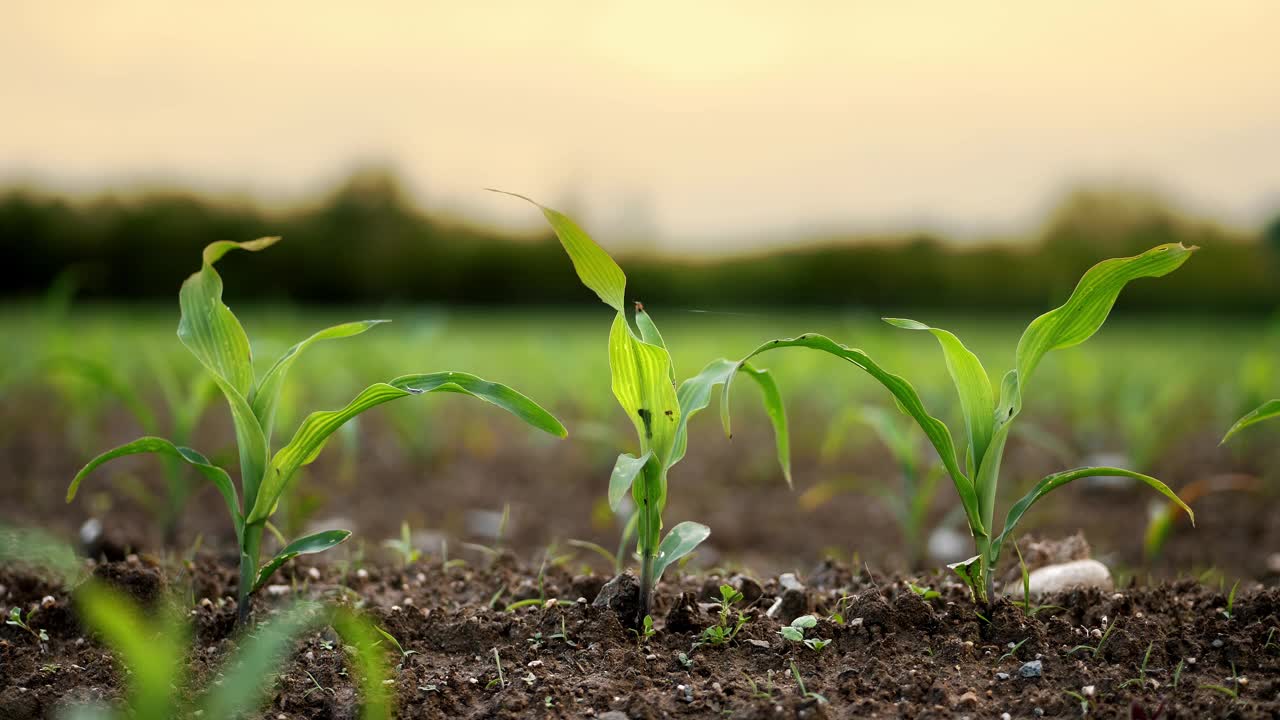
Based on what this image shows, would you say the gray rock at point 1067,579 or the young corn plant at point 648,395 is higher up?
the young corn plant at point 648,395

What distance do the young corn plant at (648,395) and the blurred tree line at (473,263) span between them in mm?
14272

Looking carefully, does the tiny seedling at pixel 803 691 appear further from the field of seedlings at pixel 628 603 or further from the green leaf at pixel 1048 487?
the green leaf at pixel 1048 487

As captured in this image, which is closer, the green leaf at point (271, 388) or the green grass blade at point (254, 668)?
the green grass blade at point (254, 668)

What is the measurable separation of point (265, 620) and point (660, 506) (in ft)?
2.38

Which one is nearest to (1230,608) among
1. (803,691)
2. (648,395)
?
(803,691)

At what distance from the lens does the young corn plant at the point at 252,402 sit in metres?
1.30

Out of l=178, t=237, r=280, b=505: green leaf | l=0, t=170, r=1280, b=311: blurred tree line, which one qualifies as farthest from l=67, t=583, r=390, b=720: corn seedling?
l=0, t=170, r=1280, b=311: blurred tree line

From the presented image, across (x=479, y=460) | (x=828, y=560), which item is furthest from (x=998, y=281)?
(x=828, y=560)

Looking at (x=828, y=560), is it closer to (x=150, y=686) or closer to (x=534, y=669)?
(x=534, y=669)

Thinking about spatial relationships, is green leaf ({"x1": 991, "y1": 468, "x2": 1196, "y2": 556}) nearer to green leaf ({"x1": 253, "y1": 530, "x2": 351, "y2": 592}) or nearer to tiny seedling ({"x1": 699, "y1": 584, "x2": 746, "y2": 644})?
tiny seedling ({"x1": 699, "y1": 584, "x2": 746, "y2": 644})

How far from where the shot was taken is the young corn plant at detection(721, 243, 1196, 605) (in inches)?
51.3

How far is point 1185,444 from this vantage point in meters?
3.96

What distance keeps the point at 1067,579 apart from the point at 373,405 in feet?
4.36

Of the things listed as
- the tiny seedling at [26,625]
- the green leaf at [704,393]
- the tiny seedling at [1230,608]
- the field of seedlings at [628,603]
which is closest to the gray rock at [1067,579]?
the field of seedlings at [628,603]
